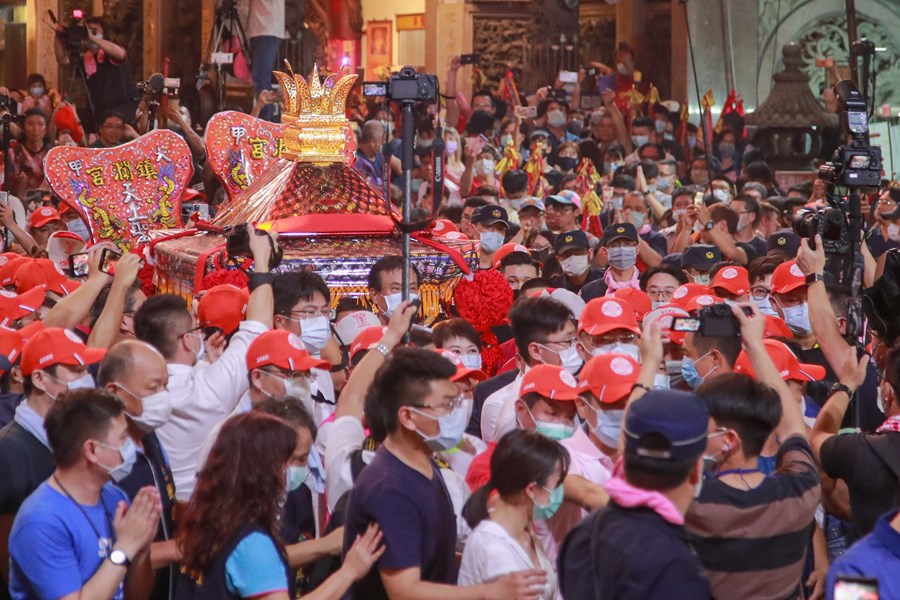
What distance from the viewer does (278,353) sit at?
4914mm

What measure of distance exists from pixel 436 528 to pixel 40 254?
19.2ft

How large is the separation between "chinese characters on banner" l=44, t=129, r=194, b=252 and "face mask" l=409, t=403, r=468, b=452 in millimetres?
4543

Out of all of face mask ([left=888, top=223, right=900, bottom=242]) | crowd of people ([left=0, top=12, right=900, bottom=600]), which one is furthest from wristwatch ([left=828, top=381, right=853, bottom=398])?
face mask ([left=888, top=223, right=900, bottom=242])

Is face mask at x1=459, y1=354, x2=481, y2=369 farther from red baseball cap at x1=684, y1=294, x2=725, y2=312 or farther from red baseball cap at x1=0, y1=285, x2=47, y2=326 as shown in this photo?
red baseball cap at x1=0, y1=285, x2=47, y2=326

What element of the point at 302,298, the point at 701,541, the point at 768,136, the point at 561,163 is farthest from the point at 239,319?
the point at 768,136

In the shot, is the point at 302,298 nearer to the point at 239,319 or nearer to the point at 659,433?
the point at 239,319

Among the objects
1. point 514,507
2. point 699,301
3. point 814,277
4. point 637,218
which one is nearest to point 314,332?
point 699,301

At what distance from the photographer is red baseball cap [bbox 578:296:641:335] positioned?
5617 mm

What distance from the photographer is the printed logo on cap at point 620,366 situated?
179 inches

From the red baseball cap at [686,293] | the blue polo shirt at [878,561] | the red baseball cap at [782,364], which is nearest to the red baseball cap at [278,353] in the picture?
the red baseball cap at [782,364]

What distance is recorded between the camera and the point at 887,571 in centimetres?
301

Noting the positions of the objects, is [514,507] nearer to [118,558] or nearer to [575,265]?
[118,558]

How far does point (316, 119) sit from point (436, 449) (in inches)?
156

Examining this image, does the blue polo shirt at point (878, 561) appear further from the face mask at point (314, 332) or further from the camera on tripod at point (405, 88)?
the camera on tripod at point (405, 88)
